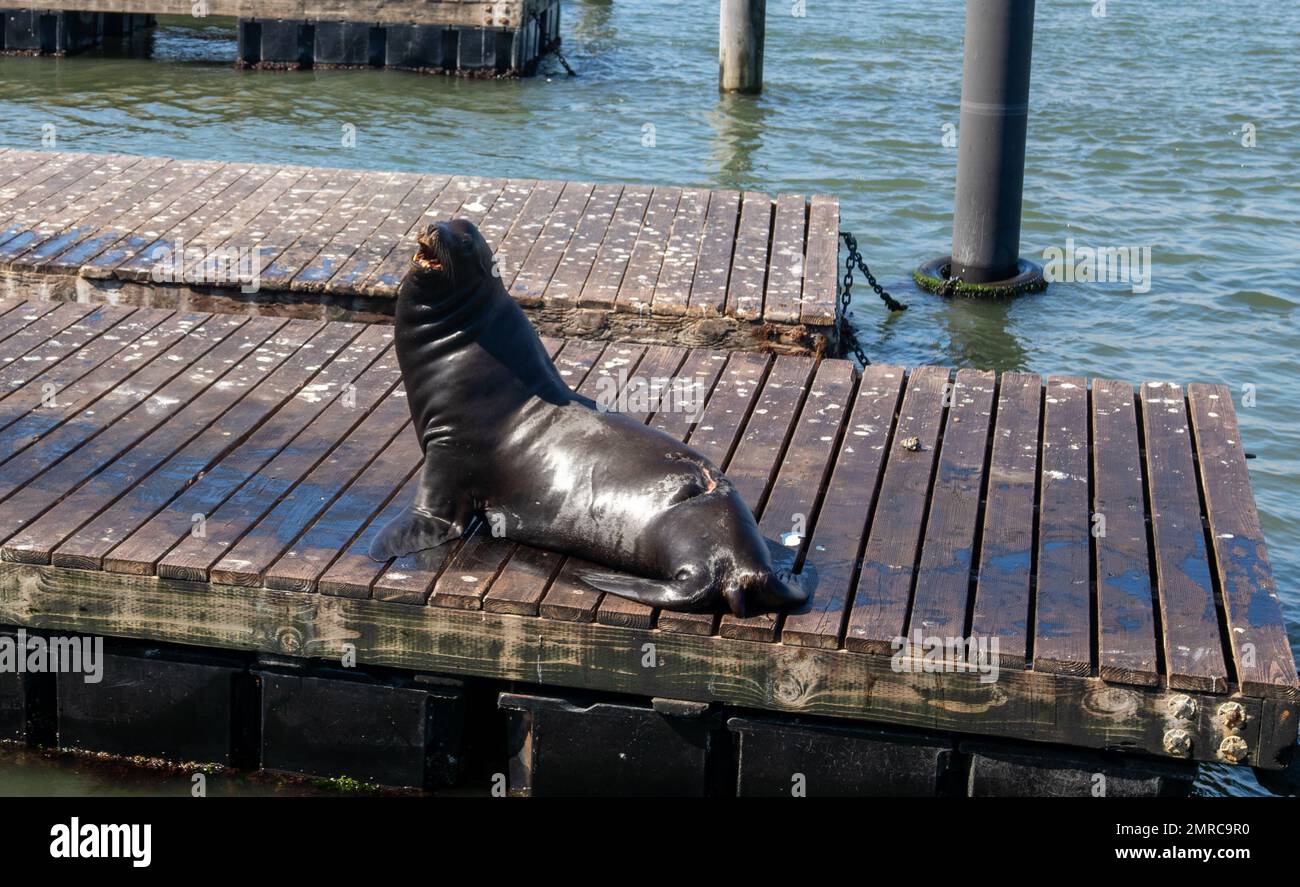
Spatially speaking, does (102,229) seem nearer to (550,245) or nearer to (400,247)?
(400,247)

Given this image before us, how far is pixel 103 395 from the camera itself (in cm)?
649

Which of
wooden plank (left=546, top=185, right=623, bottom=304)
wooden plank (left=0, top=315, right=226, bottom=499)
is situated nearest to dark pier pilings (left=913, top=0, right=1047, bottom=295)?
wooden plank (left=546, top=185, right=623, bottom=304)

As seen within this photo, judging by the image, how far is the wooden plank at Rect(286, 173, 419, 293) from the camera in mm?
8180

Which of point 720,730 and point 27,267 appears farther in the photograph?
point 27,267

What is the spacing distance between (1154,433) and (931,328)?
434cm

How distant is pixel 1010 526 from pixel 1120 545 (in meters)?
0.36

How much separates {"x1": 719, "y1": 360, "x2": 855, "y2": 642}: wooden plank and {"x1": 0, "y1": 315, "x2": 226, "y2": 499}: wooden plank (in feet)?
8.37

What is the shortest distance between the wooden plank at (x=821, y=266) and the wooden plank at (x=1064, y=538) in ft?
4.22

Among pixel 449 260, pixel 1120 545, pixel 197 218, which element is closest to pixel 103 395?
pixel 449 260

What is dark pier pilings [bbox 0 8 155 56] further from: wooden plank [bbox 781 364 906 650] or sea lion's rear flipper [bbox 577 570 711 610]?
sea lion's rear flipper [bbox 577 570 711 610]
